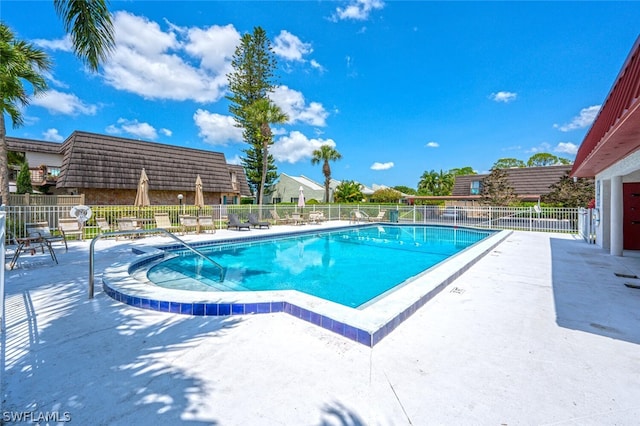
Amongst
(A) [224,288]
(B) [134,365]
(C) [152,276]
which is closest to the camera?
(B) [134,365]

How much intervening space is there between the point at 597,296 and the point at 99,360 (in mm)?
7043

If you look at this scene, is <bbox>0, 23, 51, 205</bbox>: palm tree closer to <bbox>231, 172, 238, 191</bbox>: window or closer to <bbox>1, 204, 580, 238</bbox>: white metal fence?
<bbox>1, 204, 580, 238</bbox>: white metal fence

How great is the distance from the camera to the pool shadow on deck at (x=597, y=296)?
11.5 feet

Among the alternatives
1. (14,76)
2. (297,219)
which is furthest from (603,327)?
(14,76)

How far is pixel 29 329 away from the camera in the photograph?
11.2 feet

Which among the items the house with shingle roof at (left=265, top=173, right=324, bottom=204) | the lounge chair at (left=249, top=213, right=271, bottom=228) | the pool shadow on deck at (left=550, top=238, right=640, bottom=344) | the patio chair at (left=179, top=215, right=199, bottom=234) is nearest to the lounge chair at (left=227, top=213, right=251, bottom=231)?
the lounge chair at (left=249, top=213, right=271, bottom=228)

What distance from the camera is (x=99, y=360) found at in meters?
2.73

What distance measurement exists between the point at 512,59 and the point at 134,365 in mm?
A: 22506

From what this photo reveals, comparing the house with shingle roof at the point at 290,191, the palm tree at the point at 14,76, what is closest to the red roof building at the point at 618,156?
the palm tree at the point at 14,76

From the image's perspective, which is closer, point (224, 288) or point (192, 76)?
point (224, 288)

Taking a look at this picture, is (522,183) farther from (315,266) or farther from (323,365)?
(323,365)

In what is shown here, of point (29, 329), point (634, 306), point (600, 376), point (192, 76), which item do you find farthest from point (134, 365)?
point (192, 76)

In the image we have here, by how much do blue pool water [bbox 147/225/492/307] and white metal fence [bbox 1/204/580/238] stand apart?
5.29 meters

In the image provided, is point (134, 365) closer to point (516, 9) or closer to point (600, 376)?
point (600, 376)
